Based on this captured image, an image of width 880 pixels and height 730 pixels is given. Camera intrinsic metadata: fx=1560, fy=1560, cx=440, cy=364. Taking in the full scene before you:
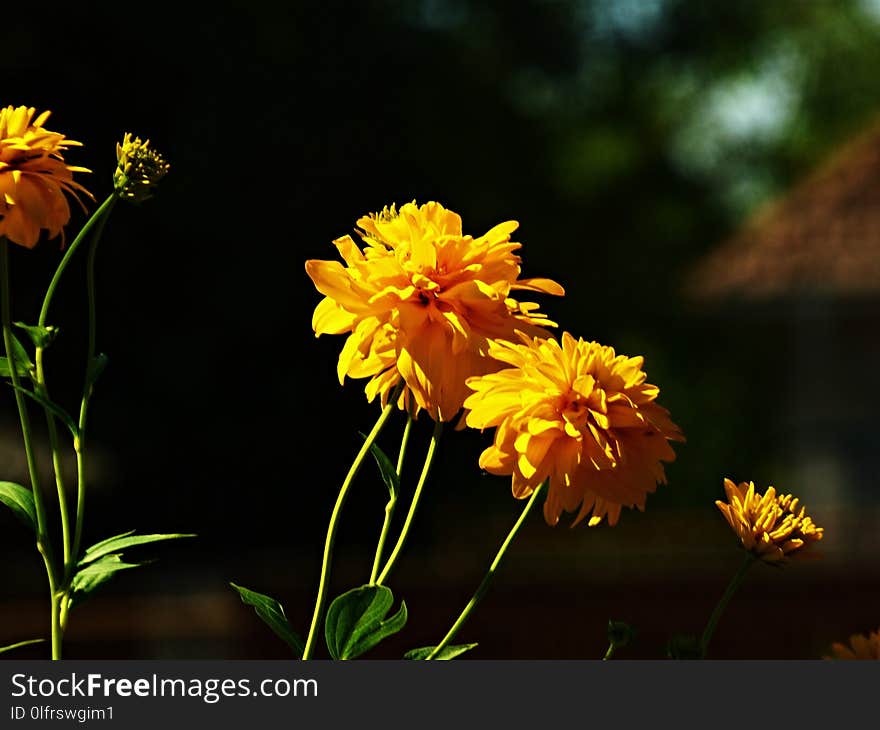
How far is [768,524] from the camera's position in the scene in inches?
48.7

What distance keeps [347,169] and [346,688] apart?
10.8m

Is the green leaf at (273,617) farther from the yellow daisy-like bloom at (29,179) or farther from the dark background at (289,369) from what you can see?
the dark background at (289,369)

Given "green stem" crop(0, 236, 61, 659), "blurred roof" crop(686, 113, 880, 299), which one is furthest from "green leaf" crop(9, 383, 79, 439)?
"blurred roof" crop(686, 113, 880, 299)

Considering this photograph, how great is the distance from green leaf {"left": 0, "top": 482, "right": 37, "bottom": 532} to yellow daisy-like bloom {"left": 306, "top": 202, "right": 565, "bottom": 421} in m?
0.28

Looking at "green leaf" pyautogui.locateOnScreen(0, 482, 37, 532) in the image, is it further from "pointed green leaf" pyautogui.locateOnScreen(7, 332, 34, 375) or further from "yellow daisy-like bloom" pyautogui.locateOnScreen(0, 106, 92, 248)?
"yellow daisy-like bloom" pyautogui.locateOnScreen(0, 106, 92, 248)

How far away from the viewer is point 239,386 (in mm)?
11133

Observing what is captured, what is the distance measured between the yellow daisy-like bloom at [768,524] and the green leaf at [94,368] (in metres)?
0.50

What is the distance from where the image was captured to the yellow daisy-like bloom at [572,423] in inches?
44.3

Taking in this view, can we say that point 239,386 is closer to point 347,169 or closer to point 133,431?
point 133,431

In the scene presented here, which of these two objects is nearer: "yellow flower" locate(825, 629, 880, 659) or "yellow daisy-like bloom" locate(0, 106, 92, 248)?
"yellow daisy-like bloom" locate(0, 106, 92, 248)

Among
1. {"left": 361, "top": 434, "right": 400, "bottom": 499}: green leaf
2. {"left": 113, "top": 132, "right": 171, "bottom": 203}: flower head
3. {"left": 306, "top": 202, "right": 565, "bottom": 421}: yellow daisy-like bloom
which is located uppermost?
{"left": 113, "top": 132, "right": 171, "bottom": 203}: flower head

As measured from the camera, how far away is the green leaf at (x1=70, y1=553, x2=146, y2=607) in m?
1.21

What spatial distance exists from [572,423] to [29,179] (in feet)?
1.48

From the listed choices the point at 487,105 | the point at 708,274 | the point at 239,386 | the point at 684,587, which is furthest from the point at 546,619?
the point at 487,105
